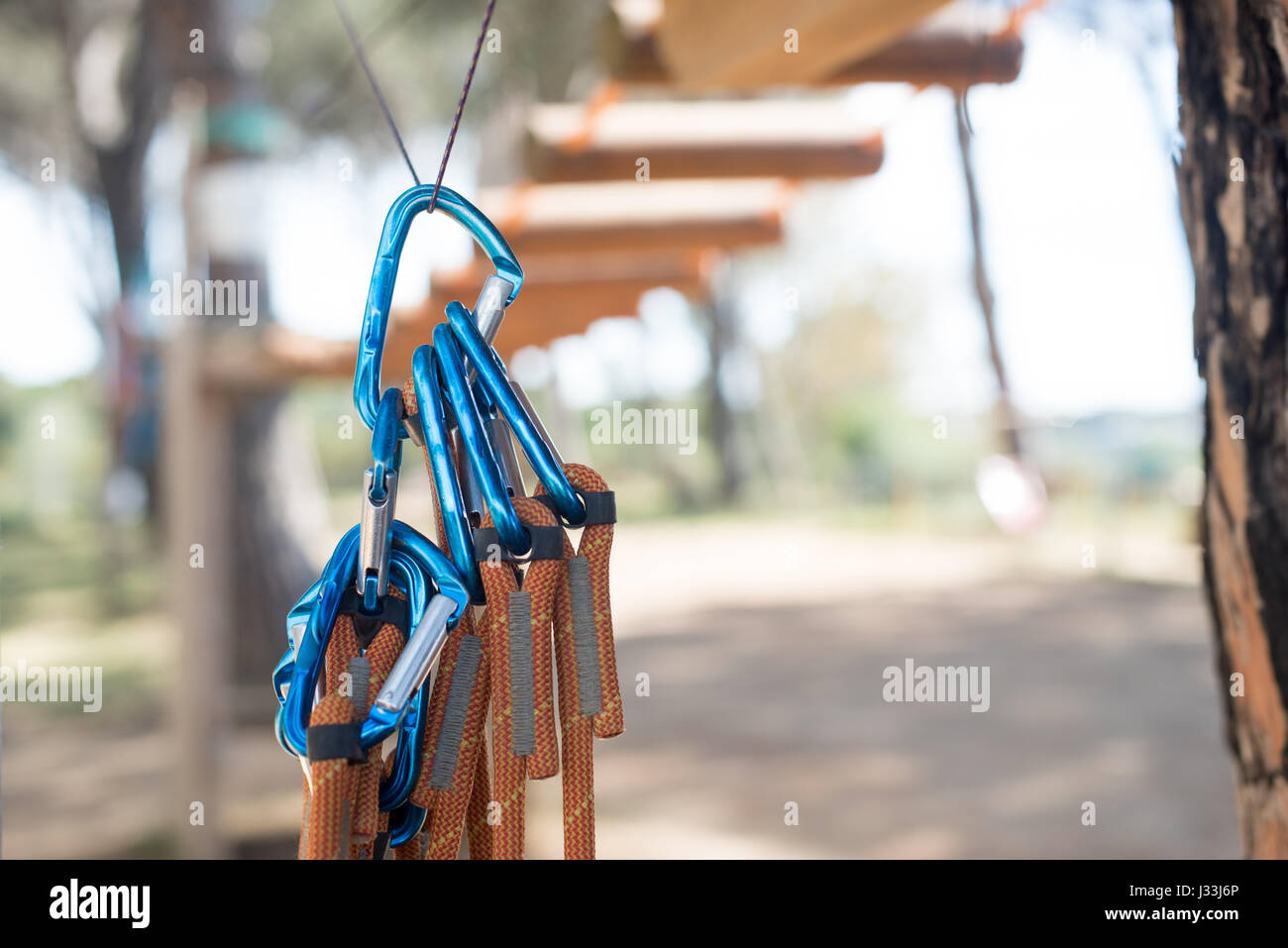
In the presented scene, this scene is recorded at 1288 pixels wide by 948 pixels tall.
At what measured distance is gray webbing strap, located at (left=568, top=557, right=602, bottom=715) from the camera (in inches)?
24.9

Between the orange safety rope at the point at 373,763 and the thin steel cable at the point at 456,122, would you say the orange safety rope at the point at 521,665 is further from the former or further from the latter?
the thin steel cable at the point at 456,122

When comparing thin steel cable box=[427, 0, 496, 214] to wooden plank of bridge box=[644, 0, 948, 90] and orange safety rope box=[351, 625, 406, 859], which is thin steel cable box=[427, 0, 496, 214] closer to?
orange safety rope box=[351, 625, 406, 859]

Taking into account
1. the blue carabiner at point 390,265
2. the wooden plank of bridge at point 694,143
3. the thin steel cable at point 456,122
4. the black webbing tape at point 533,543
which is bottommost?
the black webbing tape at point 533,543

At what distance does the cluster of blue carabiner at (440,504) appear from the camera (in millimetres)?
588

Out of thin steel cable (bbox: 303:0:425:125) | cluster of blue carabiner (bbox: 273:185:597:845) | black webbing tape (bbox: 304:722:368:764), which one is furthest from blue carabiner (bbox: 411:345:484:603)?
thin steel cable (bbox: 303:0:425:125)

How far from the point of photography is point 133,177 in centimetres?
1022

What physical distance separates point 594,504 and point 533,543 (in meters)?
0.05

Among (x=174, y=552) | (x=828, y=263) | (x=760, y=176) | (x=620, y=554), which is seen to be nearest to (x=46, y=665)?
(x=174, y=552)

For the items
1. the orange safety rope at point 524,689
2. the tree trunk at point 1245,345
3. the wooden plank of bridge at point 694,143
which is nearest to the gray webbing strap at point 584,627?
the orange safety rope at point 524,689

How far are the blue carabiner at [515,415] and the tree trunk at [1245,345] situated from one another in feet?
2.21

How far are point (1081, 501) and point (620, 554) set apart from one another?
540 cm

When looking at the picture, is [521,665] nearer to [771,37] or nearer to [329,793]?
[329,793]

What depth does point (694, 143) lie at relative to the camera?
214 centimetres
